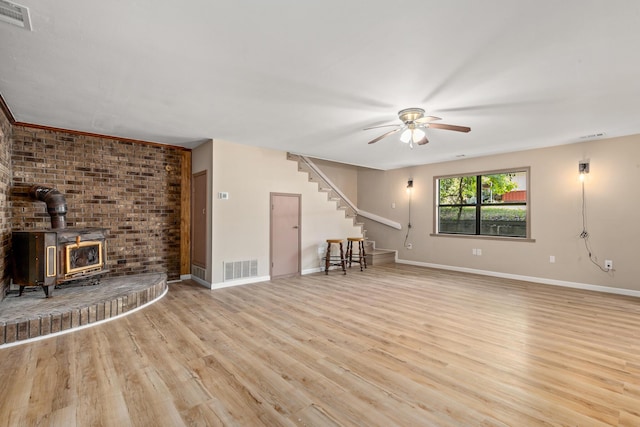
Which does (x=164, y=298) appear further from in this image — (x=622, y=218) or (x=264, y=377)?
(x=622, y=218)

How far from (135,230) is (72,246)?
4.35ft

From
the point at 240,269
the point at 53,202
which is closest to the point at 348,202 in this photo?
the point at 240,269

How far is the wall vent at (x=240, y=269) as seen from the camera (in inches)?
206

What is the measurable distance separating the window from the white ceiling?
1.82m

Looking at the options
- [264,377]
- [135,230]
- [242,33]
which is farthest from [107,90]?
[264,377]

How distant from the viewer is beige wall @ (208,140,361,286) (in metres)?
5.15

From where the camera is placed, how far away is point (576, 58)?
2.40 metres

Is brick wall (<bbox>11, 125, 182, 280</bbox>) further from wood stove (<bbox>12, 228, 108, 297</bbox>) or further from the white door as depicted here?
the white door

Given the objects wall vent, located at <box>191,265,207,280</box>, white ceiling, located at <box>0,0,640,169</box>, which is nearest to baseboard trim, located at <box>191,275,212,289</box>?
wall vent, located at <box>191,265,207,280</box>

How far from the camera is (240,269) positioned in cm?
540

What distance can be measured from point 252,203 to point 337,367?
3.69m

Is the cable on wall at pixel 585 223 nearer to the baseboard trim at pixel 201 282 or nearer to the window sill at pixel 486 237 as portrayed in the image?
the window sill at pixel 486 237

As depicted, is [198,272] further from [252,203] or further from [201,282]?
[252,203]

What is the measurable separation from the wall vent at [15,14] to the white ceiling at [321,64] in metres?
0.05
